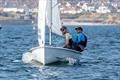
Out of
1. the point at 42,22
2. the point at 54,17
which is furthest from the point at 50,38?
the point at 54,17

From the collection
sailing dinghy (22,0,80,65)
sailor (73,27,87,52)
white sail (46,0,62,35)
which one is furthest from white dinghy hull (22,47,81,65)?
white sail (46,0,62,35)

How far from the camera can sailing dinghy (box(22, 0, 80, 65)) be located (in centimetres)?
3572

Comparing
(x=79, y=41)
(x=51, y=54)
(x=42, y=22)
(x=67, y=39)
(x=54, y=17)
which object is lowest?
(x=51, y=54)

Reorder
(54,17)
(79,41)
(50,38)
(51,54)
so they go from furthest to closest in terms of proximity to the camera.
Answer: (54,17) < (79,41) < (50,38) < (51,54)

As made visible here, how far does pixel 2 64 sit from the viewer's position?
38.9m

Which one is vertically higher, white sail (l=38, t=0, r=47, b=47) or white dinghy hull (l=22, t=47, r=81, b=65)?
white sail (l=38, t=0, r=47, b=47)

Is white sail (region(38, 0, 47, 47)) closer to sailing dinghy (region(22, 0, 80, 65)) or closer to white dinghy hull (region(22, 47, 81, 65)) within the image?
sailing dinghy (region(22, 0, 80, 65))

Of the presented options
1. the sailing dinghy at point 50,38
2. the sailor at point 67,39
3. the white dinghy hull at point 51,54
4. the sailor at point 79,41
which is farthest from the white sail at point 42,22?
the sailor at point 79,41

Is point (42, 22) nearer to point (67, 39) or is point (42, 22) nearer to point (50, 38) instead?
point (50, 38)

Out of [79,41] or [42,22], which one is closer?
[42,22]

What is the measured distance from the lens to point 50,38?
120 feet

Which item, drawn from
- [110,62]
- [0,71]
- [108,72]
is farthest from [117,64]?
[0,71]

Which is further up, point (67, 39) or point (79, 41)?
point (67, 39)

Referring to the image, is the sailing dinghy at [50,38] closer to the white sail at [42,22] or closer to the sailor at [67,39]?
the white sail at [42,22]
